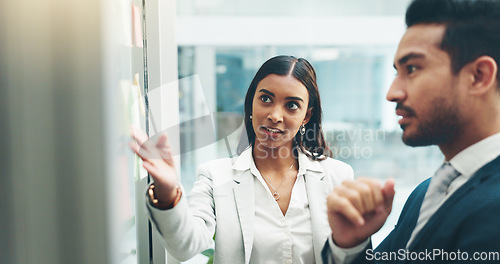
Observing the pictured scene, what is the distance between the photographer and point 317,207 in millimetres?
825

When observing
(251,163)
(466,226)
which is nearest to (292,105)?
(251,163)

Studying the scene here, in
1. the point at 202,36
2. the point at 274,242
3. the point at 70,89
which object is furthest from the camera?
the point at 202,36

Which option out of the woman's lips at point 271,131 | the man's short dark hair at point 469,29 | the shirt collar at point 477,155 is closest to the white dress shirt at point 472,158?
the shirt collar at point 477,155

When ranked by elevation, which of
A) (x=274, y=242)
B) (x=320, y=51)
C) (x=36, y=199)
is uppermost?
(x=320, y=51)

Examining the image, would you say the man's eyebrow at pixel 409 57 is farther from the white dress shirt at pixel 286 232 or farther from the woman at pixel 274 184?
the white dress shirt at pixel 286 232

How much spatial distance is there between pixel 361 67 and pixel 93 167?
2.06 feet

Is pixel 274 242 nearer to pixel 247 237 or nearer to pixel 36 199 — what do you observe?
pixel 247 237

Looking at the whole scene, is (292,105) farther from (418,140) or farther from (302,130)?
(418,140)

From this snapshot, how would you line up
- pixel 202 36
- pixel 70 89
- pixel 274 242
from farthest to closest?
pixel 202 36 < pixel 274 242 < pixel 70 89

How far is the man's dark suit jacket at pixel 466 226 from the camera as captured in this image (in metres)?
0.57

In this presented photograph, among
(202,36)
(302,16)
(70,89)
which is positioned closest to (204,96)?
(202,36)

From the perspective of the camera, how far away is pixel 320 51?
2.86ft

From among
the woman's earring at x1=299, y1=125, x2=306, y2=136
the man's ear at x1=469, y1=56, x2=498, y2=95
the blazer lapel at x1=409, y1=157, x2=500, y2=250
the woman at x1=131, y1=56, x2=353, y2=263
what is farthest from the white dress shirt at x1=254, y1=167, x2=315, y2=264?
the man's ear at x1=469, y1=56, x2=498, y2=95

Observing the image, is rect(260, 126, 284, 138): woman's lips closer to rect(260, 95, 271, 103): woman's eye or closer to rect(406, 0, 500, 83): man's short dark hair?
rect(260, 95, 271, 103): woman's eye
